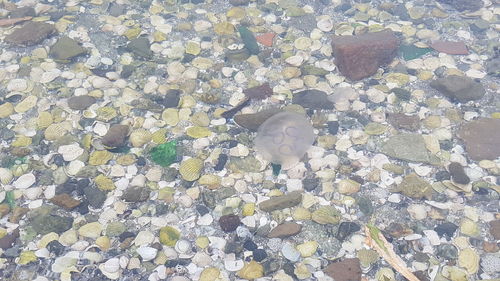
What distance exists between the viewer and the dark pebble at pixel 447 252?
3.23 metres

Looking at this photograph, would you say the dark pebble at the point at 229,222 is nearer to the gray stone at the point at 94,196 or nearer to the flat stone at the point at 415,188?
the gray stone at the point at 94,196

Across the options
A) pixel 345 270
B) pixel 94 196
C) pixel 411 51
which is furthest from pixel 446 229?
pixel 94 196

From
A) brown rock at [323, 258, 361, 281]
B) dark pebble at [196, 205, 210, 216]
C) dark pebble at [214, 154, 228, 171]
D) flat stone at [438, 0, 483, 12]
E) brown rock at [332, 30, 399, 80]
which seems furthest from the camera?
flat stone at [438, 0, 483, 12]

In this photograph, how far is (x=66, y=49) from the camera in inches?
179

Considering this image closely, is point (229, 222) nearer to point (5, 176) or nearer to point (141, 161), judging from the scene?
point (141, 161)

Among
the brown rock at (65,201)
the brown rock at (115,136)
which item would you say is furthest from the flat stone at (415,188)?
the brown rock at (65,201)

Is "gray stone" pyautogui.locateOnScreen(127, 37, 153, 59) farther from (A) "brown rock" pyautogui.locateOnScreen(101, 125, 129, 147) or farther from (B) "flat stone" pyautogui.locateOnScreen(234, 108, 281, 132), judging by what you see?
(B) "flat stone" pyautogui.locateOnScreen(234, 108, 281, 132)

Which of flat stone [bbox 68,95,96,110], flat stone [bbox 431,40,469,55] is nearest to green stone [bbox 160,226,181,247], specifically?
flat stone [bbox 68,95,96,110]

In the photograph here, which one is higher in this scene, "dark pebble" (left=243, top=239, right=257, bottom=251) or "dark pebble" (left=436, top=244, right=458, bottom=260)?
"dark pebble" (left=243, top=239, right=257, bottom=251)

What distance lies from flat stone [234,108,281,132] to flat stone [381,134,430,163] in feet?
3.16

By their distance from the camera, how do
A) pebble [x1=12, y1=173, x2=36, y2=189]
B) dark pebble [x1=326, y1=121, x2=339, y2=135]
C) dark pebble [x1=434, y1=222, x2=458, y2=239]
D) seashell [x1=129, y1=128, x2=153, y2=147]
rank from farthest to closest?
dark pebble [x1=326, y1=121, x2=339, y2=135], seashell [x1=129, y1=128, x2=153, y2=147], pebble [x1=12, y1=173, x2=36, y2=189], dark pebble [x1=434, y1=222, x2=458, y2=239]

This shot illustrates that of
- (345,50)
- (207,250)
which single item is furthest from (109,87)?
(345,50)

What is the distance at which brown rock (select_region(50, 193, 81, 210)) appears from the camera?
11.3 feet

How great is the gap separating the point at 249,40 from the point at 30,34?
6.83 feet
